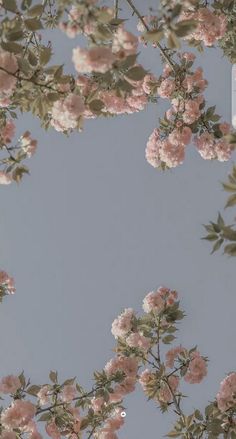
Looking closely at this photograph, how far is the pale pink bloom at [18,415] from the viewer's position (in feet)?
9.75

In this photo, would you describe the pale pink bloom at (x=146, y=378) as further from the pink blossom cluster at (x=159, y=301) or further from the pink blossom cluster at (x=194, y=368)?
the pink blossom cluster at (x=159, y=301)

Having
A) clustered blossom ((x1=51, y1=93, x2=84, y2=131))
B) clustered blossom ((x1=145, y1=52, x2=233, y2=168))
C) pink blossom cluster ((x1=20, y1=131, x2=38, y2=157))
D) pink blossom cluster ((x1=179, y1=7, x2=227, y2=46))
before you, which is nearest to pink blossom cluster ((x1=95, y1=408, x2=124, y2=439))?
clustered blossom ((x1=145, y1=52, x2=233, y2=168))

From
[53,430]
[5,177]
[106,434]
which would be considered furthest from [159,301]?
[5,177]

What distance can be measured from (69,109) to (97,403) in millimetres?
1708

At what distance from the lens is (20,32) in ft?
7.41

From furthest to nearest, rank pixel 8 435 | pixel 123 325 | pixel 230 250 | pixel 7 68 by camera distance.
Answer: pixel 123 325 < pixel 8 435 < pixel 7 68 < pixel 230 250

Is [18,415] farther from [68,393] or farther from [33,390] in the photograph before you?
[68,393]

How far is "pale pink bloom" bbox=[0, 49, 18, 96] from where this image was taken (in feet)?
7.59

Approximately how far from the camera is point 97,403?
339 cm

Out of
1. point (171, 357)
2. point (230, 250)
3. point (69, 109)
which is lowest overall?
point (230, 250)

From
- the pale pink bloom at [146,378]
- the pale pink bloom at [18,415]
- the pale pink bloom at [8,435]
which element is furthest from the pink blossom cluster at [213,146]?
the pale pink bloom at [8,435]

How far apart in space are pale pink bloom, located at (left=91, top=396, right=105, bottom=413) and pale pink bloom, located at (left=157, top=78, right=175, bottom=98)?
67.6 inches

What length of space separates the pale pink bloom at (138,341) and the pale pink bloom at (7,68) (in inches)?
65.7

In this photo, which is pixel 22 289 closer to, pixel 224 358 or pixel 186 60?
pixel 224 358
